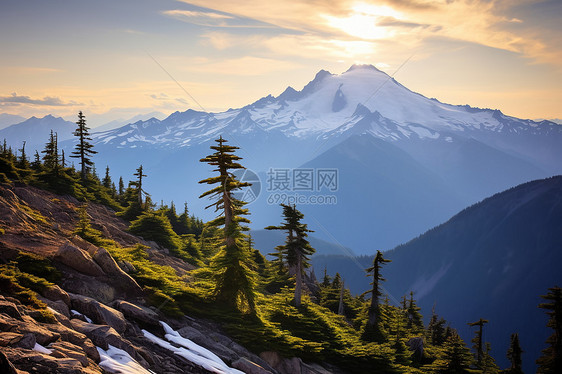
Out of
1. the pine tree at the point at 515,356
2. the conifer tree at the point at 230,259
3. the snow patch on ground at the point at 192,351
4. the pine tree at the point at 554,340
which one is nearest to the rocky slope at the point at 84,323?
the snow patch on ground at the point at 192,351

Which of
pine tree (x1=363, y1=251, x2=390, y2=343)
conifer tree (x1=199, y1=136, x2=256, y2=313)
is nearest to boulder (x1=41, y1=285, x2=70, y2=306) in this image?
conifer tree (x1=199, y1=136, x2=256, y2=313)

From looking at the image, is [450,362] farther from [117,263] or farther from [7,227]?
[7,227]

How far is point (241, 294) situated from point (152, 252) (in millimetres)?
16408

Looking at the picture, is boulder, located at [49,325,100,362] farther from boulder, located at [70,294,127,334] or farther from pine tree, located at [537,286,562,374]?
pine tree, located at [537,286,562,374]

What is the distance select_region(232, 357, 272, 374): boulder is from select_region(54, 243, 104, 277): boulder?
884 centimetres

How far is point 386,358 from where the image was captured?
33.3m

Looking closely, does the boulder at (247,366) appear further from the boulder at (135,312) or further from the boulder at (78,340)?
the boulder at (78,340)

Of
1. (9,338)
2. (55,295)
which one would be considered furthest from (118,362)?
(55,295)

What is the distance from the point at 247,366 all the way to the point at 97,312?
26.8 ft

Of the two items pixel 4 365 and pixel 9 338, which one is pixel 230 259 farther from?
pixel 4 365

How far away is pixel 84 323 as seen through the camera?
1631 centimetres

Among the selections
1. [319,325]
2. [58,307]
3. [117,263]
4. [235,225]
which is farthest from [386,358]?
[58,307]

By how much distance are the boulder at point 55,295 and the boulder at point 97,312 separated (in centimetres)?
45

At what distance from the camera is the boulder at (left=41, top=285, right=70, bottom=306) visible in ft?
55.4
